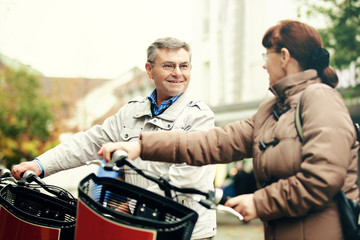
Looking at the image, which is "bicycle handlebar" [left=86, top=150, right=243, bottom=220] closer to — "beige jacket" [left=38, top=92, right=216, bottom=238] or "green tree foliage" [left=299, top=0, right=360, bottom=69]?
"beige jacket" [left=38, top=92, right=216, bottom=238]

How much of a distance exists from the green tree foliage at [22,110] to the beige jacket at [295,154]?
67.9 feet

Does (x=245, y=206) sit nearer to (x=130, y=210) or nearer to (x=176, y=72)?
(x=130, y=210)

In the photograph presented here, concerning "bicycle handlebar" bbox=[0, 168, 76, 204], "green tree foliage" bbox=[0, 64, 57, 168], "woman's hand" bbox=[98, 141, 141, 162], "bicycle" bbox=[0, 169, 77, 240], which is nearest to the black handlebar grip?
"woman's hand" bbox=[98, 141, 141, 162]

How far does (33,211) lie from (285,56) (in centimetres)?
156

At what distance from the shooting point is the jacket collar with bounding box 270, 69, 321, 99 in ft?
6.13

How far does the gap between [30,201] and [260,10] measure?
18.3 meters

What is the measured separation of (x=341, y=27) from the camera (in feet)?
33.6

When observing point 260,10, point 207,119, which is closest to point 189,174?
point 207,119

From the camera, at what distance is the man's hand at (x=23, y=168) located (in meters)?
2.60

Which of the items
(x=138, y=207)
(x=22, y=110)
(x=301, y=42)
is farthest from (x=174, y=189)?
(x=22, y=110)

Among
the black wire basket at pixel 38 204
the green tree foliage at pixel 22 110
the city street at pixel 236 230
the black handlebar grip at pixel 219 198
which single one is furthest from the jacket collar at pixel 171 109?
the green tree foliage at pixel 22 110

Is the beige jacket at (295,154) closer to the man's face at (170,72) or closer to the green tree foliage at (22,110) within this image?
the man's face at (170,72)

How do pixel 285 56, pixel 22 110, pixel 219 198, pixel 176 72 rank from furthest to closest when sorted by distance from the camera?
pixel 22 110, pixel 176 72, pixel 285 56, pixel 219 198

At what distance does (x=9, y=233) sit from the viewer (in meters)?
2.26
